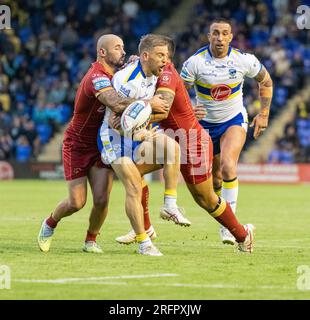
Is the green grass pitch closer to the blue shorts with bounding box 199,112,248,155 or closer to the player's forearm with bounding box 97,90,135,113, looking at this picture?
the blue shorts with bounding box 199,112,248,155

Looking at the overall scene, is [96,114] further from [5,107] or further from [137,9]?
[137,9]

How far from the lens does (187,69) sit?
12.8 m

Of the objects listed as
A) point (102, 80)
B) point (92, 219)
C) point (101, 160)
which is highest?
point (102, 80)

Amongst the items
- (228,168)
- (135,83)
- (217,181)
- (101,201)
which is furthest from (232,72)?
(101,201)

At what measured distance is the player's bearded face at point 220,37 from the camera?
1250cm

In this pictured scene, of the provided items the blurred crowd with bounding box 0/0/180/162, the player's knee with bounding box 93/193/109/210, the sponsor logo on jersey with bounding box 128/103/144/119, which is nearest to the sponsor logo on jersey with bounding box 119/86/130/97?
the sponsor logo on jersey with bounding box 128/103/144/119

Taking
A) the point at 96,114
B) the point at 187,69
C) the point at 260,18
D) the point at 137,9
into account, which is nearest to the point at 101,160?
the point at 96,114

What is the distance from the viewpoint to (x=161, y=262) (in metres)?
10.1

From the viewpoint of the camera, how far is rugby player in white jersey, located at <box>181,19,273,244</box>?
12711mm

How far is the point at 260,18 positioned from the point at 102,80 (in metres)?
23.9

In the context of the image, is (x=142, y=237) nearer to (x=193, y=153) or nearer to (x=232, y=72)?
(x=193, y=153)

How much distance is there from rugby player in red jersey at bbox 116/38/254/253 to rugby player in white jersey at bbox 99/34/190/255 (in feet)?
0.50

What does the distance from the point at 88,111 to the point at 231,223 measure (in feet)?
6.88

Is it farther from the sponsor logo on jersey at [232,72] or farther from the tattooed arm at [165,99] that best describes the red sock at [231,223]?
the sponsor logo on jersey at [232,72]
